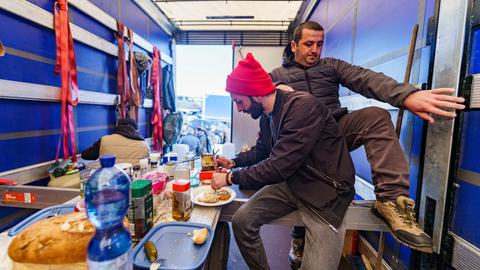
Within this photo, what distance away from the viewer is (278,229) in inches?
109

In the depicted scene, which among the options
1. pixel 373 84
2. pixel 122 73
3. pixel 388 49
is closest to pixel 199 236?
pixel 373 84

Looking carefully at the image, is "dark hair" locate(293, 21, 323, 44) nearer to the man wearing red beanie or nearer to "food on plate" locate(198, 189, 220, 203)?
the man wearing red beanie

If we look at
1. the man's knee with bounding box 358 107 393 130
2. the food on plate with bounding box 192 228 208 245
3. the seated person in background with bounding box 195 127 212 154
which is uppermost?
the man's knee with bounding box 358 107 393 130

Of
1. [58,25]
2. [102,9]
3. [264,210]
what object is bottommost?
[264,210]

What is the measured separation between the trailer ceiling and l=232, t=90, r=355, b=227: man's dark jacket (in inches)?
127

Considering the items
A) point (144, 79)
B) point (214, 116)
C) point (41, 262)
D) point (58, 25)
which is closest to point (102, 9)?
point (58, 25)

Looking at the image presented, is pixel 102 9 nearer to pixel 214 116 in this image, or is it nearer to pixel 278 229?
pixel 278 229

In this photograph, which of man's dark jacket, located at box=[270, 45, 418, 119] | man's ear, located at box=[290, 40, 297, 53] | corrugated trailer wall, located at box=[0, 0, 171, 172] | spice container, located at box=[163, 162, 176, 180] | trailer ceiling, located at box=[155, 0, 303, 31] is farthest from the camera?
trailer ceiling, located at box=[155, 0, 303, 31]

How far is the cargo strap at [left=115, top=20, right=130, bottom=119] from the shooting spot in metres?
3.00

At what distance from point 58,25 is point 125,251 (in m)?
2.32

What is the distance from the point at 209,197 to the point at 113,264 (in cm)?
72

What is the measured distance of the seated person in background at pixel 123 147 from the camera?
2.07 m

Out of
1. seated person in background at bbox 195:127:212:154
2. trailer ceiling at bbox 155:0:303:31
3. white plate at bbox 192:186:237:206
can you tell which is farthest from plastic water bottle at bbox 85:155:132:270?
seated person in background at bbox 195:127:212:154

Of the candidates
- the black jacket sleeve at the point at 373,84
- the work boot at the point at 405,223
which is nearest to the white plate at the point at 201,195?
the work boot at the point at 405,223
